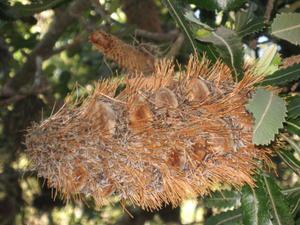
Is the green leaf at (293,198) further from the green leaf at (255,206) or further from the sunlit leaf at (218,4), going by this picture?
the sunlit leaf at (218,4)

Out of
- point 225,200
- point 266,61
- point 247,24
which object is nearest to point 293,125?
point 266,61

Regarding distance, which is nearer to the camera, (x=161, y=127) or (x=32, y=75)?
(x=161, y=127)

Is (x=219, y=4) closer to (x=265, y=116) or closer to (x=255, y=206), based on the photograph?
(x=265, y=116)

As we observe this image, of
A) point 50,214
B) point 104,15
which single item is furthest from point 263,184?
point 50,214

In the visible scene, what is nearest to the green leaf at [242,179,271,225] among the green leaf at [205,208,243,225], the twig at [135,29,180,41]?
the green leaf at [205,208,243,225]

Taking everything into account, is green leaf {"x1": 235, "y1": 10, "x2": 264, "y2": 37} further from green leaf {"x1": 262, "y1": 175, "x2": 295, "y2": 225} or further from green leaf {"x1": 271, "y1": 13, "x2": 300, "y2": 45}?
green leaf {"x1": 262, "y1": 175, "x2": 295, "y2": 225}

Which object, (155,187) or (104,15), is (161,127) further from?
(104,15)
